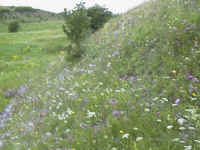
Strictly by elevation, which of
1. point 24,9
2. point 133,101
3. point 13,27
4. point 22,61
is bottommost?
point 22,61

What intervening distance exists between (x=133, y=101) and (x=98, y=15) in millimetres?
19133

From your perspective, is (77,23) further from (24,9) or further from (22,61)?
(24,9)

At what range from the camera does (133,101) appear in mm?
4688

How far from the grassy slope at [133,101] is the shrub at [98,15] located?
14626mm

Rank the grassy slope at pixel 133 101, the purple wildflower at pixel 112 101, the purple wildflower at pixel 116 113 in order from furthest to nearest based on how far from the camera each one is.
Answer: the purple wildflower at pixel 112 101
the purple wildflower at pixel 116 113
the grassy slope at pixel 133 101

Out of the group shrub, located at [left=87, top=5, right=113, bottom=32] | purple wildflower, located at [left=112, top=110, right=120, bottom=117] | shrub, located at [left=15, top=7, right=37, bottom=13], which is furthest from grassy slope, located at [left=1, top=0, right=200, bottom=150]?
shrub, located at [left=15, top=7, right=37, bottom=13]

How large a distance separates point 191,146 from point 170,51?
3570 mm

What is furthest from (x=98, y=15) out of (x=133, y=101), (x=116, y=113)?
(x=116, y=113)

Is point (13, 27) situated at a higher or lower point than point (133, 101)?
higher

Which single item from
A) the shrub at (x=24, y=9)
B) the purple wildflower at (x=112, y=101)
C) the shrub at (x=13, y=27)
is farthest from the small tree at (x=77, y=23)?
the shrub at (x=24, y=9)

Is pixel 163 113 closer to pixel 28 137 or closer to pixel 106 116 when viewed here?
pixel 106 116

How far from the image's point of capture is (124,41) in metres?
8.84

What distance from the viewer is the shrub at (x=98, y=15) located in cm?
2277

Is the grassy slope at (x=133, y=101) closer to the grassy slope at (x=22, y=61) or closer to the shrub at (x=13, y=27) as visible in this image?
the grassy slope at (x=22, y=61)
